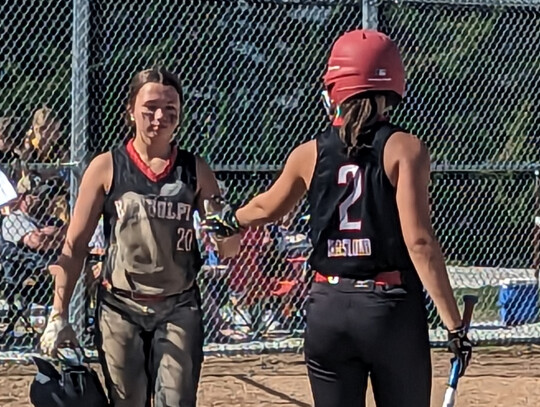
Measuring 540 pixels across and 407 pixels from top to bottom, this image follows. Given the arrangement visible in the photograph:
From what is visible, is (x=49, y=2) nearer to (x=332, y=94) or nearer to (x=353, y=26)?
(x=353, y=26)

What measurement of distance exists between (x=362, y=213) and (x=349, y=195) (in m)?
0.07

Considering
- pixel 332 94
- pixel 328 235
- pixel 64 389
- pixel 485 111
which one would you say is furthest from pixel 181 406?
pixel 485 111

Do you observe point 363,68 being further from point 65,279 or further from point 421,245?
point 65,279

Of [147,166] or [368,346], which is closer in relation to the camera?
[368,346]

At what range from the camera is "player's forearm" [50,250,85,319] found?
4121 mm

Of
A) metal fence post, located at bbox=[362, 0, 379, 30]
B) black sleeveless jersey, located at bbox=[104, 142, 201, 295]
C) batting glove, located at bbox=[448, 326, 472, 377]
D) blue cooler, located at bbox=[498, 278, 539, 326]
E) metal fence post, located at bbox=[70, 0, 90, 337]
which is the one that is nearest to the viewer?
batting glove, located at bbox=[448, 326, 472, 377]

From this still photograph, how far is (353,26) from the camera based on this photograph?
8445 mm

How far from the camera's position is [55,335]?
405cm

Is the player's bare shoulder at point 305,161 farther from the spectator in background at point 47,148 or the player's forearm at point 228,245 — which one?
the spectator in background at point 47,148

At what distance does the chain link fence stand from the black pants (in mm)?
4032

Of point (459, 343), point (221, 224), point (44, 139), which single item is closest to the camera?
point (459, 343)

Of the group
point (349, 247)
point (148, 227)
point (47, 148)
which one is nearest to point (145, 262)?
point (148, 227)

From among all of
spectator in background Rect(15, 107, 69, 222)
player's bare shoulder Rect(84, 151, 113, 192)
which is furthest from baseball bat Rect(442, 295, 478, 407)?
spectator in background Rect(15, 107, 69, 222)

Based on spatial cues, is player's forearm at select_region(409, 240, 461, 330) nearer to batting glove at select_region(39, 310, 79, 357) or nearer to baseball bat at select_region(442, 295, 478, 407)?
baseball bat at select_region(442, 295, 478, 407)
